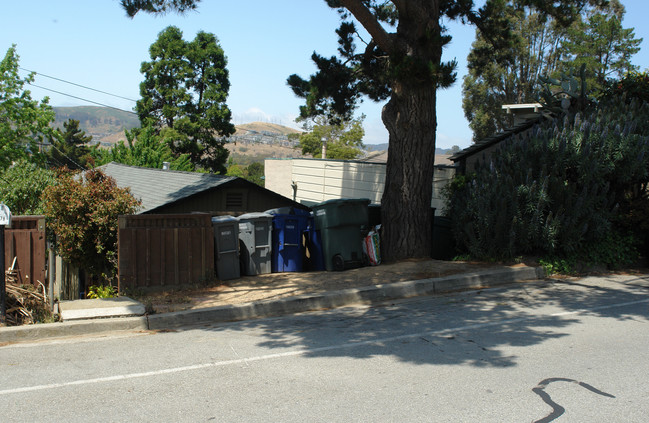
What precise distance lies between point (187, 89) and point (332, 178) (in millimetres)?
28538

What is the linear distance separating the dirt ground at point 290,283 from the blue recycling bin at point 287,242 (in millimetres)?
374

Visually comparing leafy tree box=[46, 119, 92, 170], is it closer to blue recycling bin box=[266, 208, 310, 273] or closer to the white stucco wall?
the white stucco wall

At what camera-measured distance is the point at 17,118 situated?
25.6m

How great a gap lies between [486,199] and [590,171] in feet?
6.45

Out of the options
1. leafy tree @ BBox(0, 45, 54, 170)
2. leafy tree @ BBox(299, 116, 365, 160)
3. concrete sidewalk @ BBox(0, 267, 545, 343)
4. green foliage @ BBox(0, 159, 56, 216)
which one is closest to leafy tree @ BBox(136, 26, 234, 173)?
leafy tree @ BBox(299, 116, 365, 160)

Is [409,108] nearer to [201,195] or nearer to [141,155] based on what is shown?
[201,195]

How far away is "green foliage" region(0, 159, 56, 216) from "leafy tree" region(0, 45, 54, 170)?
4.77 meters

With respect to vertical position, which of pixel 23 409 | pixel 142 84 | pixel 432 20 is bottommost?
pixel 23 409

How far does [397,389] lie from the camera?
4992mm

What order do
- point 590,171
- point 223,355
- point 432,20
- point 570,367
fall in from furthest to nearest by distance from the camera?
point 432,20 < point 590,171 < point 223,355 < point 570,367

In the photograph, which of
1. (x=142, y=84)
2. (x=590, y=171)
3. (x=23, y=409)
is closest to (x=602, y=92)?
(x=590, y=171)

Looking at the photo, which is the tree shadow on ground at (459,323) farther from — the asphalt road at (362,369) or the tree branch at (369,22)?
the tree branch at (369,22)

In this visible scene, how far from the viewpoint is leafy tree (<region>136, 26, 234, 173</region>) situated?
45.6m

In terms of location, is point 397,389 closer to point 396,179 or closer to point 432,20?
point 396,179
